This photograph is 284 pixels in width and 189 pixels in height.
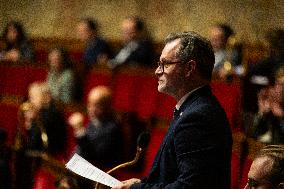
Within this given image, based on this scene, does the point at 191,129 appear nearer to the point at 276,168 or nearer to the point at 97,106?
the point at 276,168

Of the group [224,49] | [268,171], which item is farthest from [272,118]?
[268,171]

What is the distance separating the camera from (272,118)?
5.33ft

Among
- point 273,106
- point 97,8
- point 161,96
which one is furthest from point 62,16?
point 273,106

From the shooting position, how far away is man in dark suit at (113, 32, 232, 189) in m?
0.86

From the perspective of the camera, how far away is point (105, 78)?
2.52 meters

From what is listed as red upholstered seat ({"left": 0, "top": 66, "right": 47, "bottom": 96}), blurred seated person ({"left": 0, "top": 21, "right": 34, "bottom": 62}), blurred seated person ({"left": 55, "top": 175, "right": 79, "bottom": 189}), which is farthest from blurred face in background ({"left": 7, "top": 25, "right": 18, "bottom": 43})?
blurred seated person ({"left": 55, "top": 175, "right": 79, "bottom": 189})

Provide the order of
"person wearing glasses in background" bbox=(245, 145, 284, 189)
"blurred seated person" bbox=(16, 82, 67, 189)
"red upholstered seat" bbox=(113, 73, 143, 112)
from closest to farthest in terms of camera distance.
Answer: "person wearing glasses in background" bbox=(245, 145, 284, 189), "blurred seated person" bbox=(16, 82, 67, 189), "red upholstered seat" bbox=(113, 73, 143, 112)

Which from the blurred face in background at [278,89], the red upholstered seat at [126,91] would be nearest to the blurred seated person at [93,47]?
the red upholstered seat at [126,91]

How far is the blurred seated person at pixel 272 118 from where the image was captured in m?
1.57

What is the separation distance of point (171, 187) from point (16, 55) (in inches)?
90.5

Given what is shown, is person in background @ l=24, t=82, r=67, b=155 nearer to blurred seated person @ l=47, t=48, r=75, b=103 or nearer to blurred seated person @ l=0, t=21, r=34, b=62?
blurred seated person @ l=47, t=48, r=75, b=103

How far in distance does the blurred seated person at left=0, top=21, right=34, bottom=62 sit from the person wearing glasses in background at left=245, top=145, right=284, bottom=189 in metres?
2.35

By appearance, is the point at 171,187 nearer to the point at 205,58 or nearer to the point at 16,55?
the point at 205,58

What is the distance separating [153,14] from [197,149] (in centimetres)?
240
